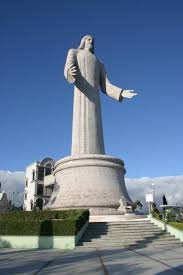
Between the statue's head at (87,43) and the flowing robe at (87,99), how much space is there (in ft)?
1.90

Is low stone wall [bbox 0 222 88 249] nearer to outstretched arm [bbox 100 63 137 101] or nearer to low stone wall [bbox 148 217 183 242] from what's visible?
low stone wall [bbox 148 217 183 242]

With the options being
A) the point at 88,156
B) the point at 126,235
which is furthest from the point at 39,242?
the point at 88,156

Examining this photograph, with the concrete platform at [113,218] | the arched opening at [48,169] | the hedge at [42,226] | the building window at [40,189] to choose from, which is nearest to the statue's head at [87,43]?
the concrete platform at [113,218]

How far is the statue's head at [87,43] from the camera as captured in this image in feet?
105

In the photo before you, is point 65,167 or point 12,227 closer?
point 12,227

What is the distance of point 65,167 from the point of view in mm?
27562

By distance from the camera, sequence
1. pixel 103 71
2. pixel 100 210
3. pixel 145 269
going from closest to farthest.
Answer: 1. pixel 145 269
2. pixel 100 210
3. pixel 103 71

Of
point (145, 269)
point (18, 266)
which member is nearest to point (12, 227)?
point (18, 266)

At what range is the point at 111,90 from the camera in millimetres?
31609

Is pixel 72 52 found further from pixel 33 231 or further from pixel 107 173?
pixel 33 231

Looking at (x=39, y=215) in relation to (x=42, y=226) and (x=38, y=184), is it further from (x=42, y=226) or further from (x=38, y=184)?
(x=38, y=184)

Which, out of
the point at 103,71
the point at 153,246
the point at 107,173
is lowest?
the point at 153,246

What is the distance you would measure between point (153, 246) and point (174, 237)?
3.03 meters

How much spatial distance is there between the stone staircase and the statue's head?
17.7m
